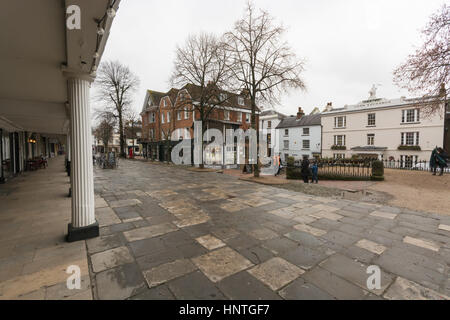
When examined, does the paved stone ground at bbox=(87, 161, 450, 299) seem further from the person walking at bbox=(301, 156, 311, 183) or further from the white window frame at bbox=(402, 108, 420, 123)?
the white window frame at bbox=(402, 108, 420, 123)

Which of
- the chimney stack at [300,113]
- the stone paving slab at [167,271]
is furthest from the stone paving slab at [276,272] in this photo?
the chimney stack at [300,113]

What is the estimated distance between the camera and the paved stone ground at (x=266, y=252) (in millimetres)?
2225

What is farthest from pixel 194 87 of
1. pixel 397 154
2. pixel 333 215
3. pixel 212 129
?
pixel 397 154

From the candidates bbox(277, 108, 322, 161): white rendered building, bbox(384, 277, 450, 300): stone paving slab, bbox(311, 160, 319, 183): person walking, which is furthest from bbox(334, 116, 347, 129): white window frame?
bbox(384, 277, 450, 300): stone paving slab

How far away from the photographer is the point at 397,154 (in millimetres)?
21781

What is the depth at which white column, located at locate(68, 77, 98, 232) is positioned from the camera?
3383 mm

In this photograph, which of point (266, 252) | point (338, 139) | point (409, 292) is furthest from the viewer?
point (338, 139)

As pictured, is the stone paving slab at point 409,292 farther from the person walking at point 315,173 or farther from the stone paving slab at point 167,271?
the person walking at point 315,173

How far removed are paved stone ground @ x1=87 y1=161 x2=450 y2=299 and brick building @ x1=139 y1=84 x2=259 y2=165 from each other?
1256 cm

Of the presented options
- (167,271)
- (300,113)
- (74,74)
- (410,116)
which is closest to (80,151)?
(74,74)

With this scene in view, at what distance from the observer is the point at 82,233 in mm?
3441

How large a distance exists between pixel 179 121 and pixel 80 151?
20.8 m

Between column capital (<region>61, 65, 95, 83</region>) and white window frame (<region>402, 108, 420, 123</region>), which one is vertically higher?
white window frame (<region>402, 108, 420, 123</region>)

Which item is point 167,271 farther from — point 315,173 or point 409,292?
point 315,173
